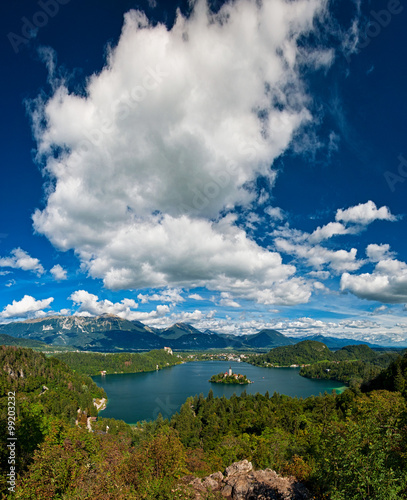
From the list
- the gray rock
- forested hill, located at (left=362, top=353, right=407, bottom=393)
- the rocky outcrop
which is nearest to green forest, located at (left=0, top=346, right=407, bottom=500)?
the rocky outcrop

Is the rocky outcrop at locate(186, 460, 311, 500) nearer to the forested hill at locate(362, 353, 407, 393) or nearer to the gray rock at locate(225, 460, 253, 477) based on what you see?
the gray rock at locate(225, 460, 253, 477)

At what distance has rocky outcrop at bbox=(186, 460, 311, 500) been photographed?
58.9 ft

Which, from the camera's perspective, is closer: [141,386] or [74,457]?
[74,457]

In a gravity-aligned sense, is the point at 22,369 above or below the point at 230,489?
below

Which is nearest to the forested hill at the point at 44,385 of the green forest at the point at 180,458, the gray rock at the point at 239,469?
the green forest at the point at 180,458

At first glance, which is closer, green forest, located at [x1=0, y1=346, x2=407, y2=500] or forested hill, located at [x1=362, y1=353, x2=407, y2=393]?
green forest, located at [x1=0, y1=346, x2=407, y2=500]

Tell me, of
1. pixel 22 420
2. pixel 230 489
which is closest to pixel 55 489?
pixel 230 489

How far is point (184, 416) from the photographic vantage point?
6444 centimetres

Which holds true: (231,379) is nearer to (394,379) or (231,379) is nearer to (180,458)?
(394,379)

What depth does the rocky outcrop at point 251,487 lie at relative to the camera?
58.9 feet

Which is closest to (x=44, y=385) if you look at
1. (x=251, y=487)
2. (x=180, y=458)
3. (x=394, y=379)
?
(x=180, y=458)

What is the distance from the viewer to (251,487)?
19.7 meters

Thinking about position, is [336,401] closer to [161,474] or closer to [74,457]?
[161,474]

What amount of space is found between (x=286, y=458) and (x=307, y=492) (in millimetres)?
17428
